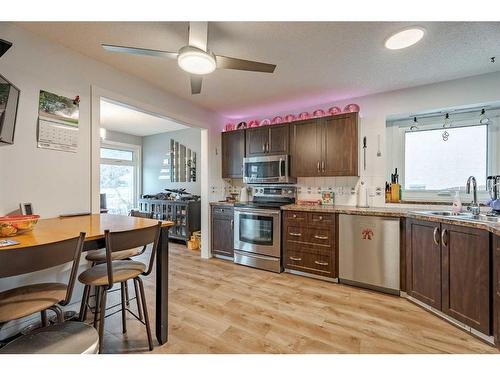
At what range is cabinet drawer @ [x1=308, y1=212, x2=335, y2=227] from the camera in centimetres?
278

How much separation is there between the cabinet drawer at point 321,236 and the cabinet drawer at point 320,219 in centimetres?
7

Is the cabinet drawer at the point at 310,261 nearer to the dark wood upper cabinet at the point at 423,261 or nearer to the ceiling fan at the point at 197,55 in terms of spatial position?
the dark wood upper cabinet at the point at 423,261

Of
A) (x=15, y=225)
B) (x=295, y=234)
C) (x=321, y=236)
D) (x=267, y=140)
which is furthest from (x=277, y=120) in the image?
(x=15, y=225)

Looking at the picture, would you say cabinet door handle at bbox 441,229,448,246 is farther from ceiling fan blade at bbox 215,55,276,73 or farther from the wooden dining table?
the wooden dining table

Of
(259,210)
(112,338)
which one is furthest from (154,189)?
(112,338)

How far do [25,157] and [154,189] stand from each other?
164 inches

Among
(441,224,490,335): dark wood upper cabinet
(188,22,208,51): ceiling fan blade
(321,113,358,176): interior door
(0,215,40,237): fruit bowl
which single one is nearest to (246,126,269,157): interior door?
(321,113,358,176): interior door

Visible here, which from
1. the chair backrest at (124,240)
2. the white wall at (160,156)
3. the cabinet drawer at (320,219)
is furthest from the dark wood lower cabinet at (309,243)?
the white wall at (160,156)

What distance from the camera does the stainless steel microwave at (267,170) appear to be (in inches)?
133

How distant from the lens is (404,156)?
3.06 meters

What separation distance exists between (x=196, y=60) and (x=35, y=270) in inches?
59.3

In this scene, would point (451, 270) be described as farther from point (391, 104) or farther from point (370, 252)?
point (391, 104)
